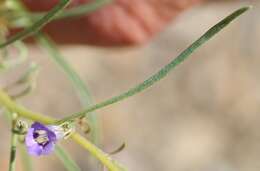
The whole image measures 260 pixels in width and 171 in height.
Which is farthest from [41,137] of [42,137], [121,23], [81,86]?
[121,23]

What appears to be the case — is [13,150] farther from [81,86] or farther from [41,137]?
[81,86]

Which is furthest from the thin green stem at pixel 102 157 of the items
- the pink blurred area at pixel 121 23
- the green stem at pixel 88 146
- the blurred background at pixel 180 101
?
the blurred background at pixel 180 101

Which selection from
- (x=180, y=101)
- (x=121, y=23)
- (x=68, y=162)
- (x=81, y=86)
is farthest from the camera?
(x=180, y=101)

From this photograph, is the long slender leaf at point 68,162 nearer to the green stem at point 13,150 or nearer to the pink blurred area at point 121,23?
the green stem at point 13,150

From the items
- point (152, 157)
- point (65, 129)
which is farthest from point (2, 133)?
point (65, 129)

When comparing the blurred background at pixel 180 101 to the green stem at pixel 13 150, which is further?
the blurred background at pixel 180 101
